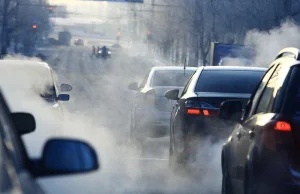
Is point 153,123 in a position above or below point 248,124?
below

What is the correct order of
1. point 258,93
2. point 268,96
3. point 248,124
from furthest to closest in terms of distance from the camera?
point 258,93 < point 248,124 < point 268,96

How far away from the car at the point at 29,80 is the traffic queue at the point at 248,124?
202 centimetres

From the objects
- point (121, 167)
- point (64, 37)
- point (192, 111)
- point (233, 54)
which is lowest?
point (64, 37)

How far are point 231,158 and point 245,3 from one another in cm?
3490

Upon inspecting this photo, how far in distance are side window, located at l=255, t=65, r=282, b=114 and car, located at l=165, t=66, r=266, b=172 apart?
3.92 m

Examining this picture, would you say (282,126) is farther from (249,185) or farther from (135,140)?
(135,140)

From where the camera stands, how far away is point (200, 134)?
10836mm

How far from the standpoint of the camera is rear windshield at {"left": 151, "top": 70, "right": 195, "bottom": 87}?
16430 mm

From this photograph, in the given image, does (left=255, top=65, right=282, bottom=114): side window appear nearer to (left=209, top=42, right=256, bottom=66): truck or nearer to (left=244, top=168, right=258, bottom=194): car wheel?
(left=244, top=168, right=258, bottom=194): car wheel

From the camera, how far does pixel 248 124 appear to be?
662 cm

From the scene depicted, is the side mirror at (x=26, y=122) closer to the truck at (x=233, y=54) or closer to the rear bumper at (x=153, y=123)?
the rear bumper at (x=153, y=123)

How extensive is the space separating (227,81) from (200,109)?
0.89 meters

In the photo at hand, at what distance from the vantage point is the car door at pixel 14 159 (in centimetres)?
297

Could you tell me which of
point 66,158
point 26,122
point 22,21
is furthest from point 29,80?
point 22,21
